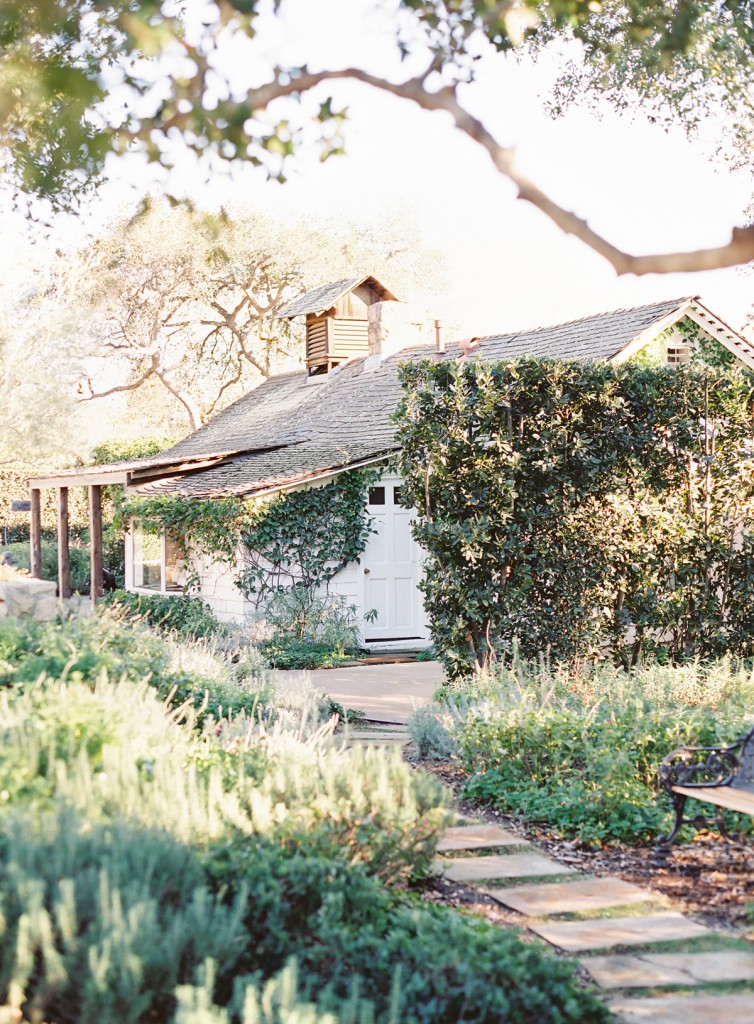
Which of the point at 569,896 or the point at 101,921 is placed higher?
the point at 101,921

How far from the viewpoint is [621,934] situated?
478 centimetres

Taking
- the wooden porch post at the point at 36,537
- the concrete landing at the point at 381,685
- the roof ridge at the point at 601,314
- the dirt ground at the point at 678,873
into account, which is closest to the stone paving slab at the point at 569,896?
the dirt ground at the point at 678,873

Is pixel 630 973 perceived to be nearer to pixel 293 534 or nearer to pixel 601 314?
pixel 293 534

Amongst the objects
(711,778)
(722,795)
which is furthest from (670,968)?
(711,778)

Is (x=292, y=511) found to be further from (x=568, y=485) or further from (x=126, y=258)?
(x=126, y=258)

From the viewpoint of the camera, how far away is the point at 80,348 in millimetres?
26578

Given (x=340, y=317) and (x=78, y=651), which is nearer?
(x=78, y=651)

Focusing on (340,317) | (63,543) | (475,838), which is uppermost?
(340,317)

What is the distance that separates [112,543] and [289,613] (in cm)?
1155

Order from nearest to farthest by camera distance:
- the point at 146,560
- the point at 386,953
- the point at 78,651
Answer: the point at 386,953
the point at 78,651
the point at 146,560

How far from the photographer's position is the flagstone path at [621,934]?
4086mm

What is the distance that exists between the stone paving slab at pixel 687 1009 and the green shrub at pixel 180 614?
36.9 feet

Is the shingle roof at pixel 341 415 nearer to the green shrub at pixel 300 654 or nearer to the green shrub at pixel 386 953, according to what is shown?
the green shrub at pixel 300 654

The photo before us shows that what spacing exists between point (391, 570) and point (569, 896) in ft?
36.7
